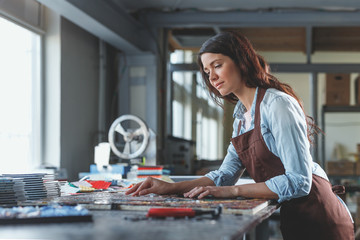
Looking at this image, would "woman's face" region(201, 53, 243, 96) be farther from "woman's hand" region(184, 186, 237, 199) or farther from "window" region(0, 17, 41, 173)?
"window" region(0, 17, 41, 173)

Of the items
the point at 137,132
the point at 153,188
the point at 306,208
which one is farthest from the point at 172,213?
the point at 137,132

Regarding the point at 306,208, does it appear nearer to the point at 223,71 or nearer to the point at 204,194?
Result: the point at 204,194

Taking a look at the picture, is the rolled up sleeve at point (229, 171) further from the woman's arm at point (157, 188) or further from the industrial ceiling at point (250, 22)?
the industrial ceiling at point (250, 22)

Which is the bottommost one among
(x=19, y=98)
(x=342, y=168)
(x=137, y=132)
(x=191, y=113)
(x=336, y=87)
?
(x=342, y=168)

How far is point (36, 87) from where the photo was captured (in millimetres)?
4160

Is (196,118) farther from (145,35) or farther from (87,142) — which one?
(87,142)

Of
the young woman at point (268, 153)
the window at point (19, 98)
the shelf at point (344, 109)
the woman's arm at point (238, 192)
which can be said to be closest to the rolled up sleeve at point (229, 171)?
the young woman at point (268, 153)

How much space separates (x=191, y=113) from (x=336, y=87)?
1.77 meters

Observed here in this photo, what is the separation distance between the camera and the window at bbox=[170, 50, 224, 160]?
19.3 ft

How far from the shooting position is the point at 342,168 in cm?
570

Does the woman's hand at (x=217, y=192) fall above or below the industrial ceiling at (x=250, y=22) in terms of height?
below

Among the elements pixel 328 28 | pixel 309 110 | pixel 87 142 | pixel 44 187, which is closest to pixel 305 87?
pixel 309 110

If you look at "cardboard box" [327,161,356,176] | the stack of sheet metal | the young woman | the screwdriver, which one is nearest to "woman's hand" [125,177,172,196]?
the young woman

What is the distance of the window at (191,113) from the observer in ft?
19.3
